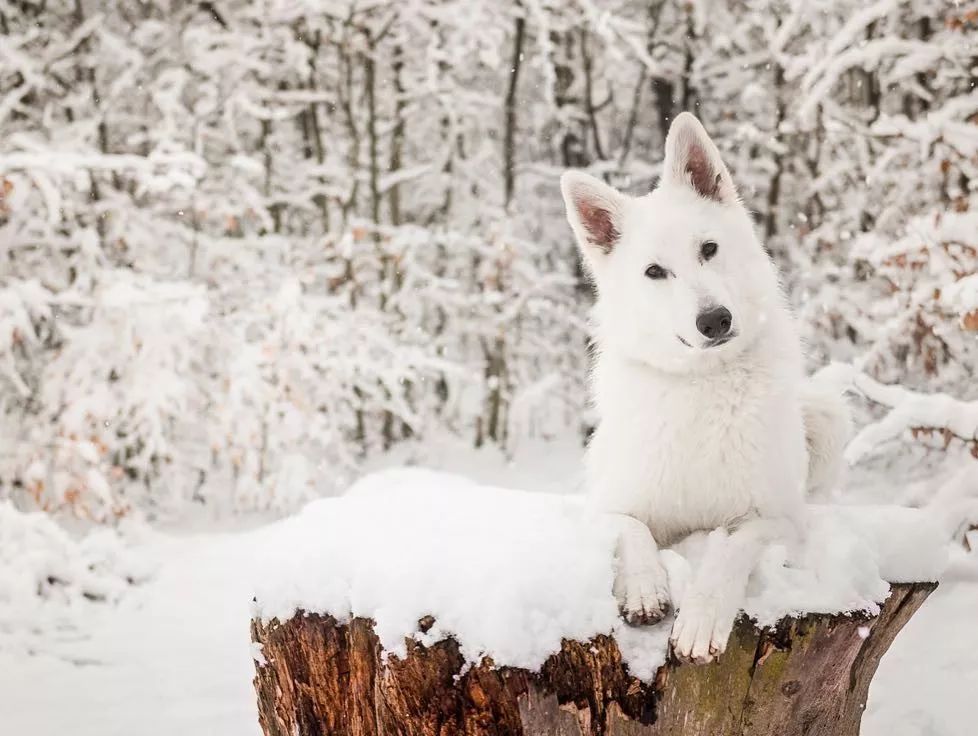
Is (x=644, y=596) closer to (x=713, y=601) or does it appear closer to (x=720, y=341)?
(x=713, y=601)

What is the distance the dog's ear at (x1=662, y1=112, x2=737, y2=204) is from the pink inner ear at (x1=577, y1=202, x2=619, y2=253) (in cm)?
24

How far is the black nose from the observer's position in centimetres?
229

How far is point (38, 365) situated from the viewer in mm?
7340

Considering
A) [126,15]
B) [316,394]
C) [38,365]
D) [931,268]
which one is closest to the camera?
[931,268]

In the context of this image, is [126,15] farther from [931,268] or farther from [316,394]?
[931,268]

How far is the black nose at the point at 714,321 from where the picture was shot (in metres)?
2.29

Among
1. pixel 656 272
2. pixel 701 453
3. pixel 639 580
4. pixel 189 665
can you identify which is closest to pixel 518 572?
pixel 639 580

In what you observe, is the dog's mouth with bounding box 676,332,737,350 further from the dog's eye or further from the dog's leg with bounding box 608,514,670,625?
the dog's leg with bounding box 608,514,670,625

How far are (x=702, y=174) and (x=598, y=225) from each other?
0.39m

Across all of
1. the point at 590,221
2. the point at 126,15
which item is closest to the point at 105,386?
the point at 126,15

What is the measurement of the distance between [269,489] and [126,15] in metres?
5.59

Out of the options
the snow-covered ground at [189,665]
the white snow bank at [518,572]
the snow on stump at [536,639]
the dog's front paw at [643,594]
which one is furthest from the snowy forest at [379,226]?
the dog's front paw at [643,594]

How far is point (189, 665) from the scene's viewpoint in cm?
450

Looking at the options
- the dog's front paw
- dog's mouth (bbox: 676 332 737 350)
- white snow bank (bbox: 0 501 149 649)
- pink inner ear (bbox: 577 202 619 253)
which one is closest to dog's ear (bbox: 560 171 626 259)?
pink inner ear (bbox: 577 202 619 253)
